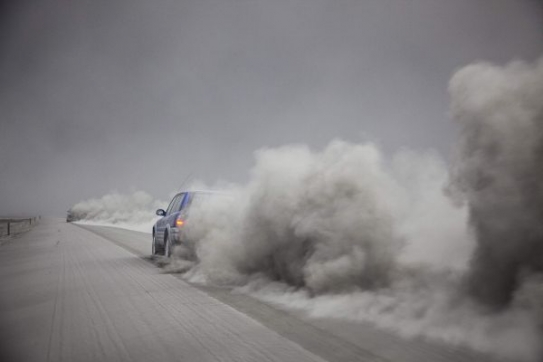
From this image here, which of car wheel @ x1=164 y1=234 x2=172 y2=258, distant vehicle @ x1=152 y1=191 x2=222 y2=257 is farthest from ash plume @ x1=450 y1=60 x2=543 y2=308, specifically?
car wheel @ x1=164 y1=234 x2=172 y2=258

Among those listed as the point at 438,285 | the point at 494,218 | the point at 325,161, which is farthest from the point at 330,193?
the point at 494,218

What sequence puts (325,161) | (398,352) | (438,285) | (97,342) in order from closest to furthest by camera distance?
(398,352) → (97,342) → (438,285) → (325,161)

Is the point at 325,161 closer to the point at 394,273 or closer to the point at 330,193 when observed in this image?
the point at 330,193

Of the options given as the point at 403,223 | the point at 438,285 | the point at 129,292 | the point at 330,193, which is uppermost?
the point at 330,193

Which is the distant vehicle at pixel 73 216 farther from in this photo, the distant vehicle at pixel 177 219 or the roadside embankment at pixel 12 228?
the distant vehicle at pixel 177 219

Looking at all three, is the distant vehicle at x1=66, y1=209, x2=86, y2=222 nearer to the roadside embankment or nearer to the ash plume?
the roadside embankment

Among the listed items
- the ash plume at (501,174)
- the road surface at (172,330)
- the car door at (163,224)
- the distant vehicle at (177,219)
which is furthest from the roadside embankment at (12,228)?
the ash plume at (501,174)

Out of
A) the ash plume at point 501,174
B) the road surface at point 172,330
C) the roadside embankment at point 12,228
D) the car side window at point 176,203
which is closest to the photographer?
the road surface at point 172,330

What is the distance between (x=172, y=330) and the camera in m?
4.36

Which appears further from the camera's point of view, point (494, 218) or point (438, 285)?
point (438, 285)

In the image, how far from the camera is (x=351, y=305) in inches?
203

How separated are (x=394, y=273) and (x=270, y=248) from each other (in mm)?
2345

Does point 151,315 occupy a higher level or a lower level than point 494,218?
lower

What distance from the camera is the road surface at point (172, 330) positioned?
3.59 m
